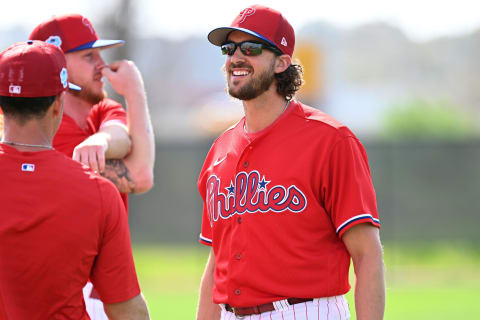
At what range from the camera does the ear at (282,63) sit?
177 inches

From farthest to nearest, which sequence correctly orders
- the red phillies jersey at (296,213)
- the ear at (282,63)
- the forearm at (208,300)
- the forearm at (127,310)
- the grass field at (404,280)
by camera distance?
the grass field at (404,280) < the forearm at (208,300) < the ear at (282,63) < the red phillies jersey at (296,213) < the forearm at (127,310)

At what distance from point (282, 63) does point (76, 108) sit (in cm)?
128

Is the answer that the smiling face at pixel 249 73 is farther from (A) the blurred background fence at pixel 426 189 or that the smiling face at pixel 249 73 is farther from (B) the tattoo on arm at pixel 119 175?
(A) the blurred background fence at pixel 426 189

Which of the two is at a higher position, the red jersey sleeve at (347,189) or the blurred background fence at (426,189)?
the red jersey sleeve at (347,189)

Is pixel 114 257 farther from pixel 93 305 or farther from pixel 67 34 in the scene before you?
pixel 67 34

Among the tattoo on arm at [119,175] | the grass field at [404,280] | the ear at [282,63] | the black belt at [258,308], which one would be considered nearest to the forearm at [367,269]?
the black belt at [258,308]

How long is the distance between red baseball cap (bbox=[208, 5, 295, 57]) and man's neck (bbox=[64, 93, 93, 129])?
35.6 inches

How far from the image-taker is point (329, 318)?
4062 millimetres

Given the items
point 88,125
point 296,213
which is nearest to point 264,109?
point 296,213

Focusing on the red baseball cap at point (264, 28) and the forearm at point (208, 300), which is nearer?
the red baseball cap at point (264, 28)

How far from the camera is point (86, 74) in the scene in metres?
4.86

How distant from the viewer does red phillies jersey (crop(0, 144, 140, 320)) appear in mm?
3369

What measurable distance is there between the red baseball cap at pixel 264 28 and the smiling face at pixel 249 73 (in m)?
0.06

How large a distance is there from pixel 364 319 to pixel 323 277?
290 mm
